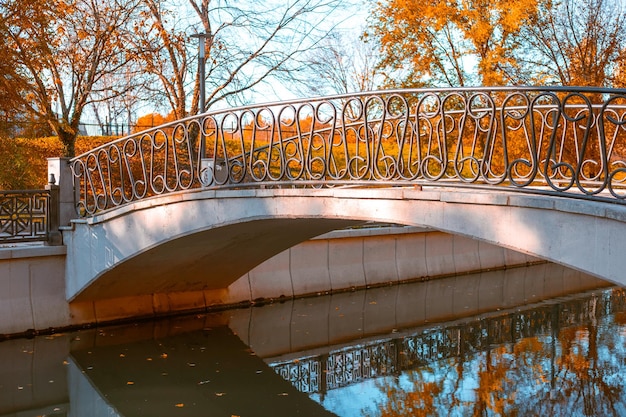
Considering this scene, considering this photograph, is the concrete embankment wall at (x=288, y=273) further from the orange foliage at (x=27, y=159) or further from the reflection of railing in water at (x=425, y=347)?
the orange foliage at (x=27, y=159)

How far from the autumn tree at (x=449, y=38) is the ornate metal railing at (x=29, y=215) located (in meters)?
10.7

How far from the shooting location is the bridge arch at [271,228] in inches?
235

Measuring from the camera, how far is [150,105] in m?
22.2

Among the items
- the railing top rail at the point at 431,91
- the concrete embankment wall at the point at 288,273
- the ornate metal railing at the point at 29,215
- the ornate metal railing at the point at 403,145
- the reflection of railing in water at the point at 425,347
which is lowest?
the reflection of railing in water at the point at 425,347

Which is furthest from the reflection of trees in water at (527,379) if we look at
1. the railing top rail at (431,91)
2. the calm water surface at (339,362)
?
the railing top rail at (431,91)

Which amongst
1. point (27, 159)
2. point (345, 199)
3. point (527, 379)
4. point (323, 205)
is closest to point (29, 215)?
point (323, 205)

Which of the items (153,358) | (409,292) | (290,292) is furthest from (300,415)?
(409,292)

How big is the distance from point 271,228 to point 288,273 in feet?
12.5

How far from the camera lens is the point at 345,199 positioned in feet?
27.2

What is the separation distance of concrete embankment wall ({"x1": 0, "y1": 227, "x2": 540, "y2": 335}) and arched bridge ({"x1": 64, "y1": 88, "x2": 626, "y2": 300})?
0.90 ft

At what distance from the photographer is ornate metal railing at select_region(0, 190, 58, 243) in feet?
37.0

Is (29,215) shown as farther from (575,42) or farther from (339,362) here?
(575,42)

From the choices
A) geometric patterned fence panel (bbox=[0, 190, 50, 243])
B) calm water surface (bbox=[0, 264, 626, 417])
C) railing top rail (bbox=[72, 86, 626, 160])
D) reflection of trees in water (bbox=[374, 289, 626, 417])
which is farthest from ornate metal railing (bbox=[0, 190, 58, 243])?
reflection of trees in water (bbox=[374, 289, 626, 417])

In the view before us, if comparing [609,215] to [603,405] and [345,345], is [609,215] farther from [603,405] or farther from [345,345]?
[345,345]
